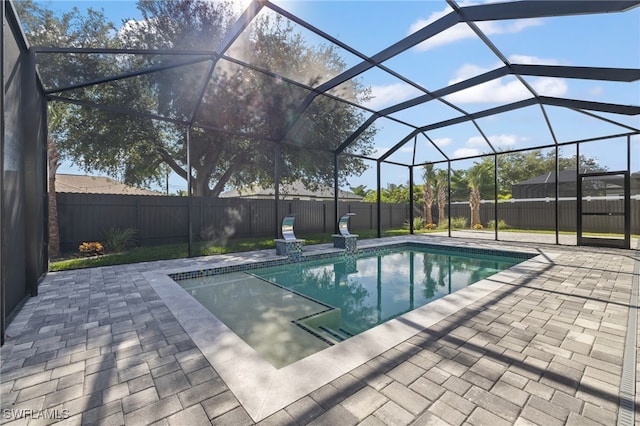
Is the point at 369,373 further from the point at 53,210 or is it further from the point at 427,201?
the point at 427,201

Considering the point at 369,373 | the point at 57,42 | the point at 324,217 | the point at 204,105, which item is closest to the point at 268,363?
the point at 369,373

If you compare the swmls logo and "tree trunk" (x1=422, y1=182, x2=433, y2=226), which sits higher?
"tree trunk" (x1=422, y1=182, x2=433, y2=226)

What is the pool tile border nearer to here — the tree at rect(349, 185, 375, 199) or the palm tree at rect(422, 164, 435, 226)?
the palm tree at rect(422, 164, 435, 226)

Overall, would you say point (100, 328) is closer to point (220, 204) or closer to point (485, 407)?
point (485, 407)

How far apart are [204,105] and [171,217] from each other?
3866mm

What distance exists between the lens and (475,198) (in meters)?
16.8

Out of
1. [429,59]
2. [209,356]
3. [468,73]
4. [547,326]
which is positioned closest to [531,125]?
[468,73]

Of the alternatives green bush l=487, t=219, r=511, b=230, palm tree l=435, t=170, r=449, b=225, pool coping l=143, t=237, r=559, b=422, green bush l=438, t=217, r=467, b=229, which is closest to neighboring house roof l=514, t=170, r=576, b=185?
→ green bush l=487, t=219, r=511, b=230

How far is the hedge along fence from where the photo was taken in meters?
7.84

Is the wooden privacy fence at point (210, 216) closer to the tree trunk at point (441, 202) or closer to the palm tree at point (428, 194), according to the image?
the tree trunk at point (441, 202)

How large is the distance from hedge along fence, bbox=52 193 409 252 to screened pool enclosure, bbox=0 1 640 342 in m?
0.06

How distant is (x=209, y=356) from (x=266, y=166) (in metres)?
9.65

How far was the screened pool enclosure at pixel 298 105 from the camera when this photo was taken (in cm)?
407

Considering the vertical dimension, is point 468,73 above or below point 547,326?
above
